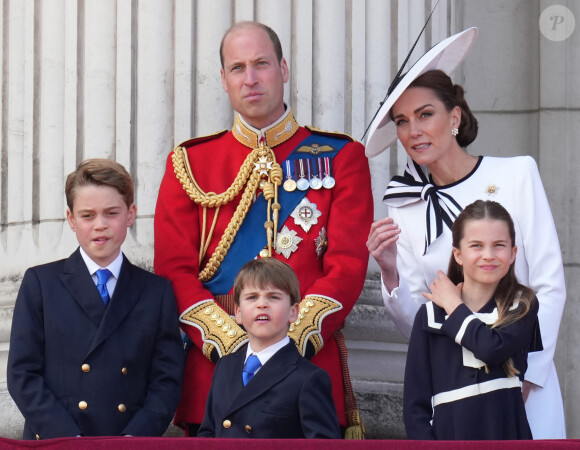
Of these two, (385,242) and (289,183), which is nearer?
(385,242)

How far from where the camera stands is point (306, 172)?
4586 mm

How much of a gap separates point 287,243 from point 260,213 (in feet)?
0.52

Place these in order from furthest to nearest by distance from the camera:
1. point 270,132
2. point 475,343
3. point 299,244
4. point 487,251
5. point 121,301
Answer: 1. point 270,132
2. point 299,244
3. point 121,301
4. point 487,251
5. point 475,343

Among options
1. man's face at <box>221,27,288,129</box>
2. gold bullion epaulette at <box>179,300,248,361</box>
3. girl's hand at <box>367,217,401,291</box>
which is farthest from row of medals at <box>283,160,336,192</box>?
gold bullion epaulette at <box>179,300,248,361</box>

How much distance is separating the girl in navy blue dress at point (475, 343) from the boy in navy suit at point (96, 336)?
81 cm

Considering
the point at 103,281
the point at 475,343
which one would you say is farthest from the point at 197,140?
the point at 475,343

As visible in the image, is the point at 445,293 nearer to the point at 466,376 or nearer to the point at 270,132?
the point at 466,376

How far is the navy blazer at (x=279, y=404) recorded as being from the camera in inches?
151

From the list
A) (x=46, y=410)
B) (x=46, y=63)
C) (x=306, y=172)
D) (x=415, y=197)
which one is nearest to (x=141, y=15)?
(x=46, y=63)

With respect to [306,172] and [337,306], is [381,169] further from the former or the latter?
[337,306]

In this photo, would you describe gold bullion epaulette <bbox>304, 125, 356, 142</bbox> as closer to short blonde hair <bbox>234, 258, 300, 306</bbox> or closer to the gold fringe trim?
the gold fringe trim

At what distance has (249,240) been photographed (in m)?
4.51

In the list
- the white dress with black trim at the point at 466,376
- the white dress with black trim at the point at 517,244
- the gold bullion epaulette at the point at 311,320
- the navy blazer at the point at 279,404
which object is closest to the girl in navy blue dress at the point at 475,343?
the white dress with black trim at the point at 466,376

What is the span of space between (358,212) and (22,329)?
118 centimetres
